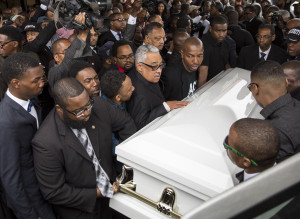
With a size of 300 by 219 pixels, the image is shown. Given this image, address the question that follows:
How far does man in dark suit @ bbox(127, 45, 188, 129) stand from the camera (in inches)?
84.3

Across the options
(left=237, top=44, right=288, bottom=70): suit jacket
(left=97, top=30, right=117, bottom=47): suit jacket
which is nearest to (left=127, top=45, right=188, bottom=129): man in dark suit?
(left=237, top=44, right=288, bottom=70): suit jacket

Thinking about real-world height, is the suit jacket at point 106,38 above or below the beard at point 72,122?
below

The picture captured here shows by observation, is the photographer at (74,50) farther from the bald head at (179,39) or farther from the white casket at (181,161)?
the bald head at (179,39)

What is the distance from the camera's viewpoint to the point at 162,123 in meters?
1.78

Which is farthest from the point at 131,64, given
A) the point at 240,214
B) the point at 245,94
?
the point at 240,214

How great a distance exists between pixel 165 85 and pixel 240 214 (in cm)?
225

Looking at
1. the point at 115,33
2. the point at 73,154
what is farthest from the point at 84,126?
the point at 115,33

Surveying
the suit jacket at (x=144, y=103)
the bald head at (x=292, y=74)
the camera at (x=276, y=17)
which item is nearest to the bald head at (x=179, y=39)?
the suit jacket at (x=144, y=103)

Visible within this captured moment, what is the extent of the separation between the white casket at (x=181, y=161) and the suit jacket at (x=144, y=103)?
32 centimetres

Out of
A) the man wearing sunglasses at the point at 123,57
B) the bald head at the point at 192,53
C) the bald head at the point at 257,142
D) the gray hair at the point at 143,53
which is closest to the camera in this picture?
the bald head at the point at 257,142

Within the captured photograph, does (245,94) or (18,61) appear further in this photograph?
(245,94)

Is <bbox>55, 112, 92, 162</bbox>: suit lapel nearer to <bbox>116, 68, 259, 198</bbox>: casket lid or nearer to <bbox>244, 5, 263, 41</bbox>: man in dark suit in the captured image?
<bbox>116, 68, 259, 198</bbox>: casket lid

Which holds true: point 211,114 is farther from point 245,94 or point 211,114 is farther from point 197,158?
point 245,94

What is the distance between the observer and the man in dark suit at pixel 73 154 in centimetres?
155
